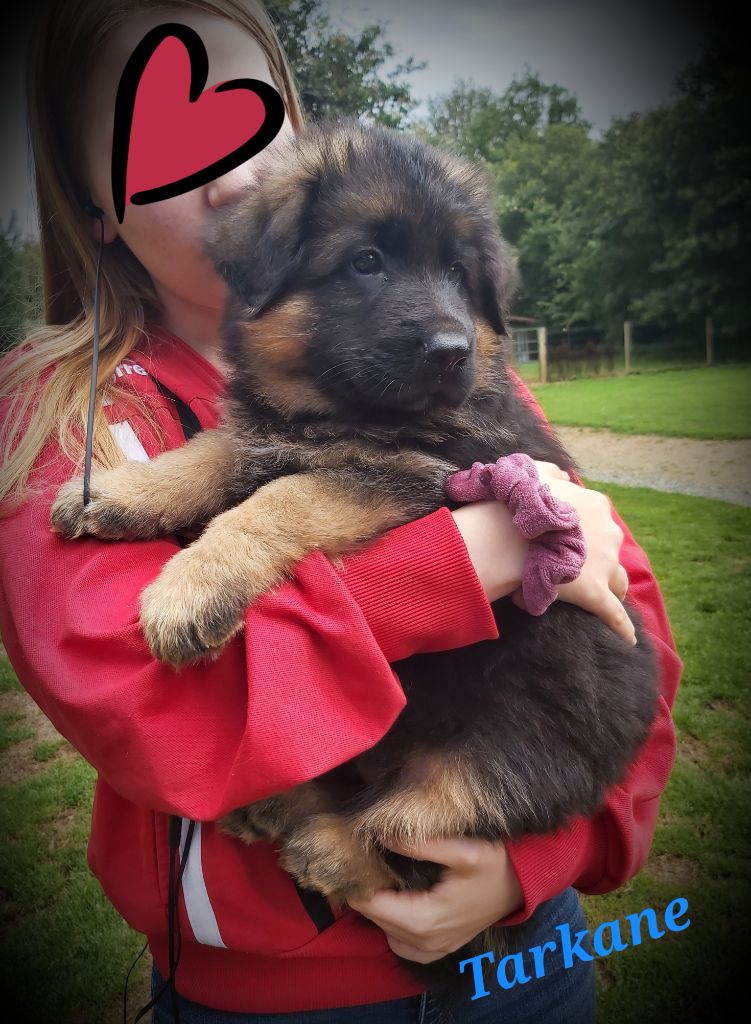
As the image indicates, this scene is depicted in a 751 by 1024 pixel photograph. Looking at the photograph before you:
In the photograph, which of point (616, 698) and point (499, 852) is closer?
point (499, 852)

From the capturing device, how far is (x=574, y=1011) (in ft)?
5.25

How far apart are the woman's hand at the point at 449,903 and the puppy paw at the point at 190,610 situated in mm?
661

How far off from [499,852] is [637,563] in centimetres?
93

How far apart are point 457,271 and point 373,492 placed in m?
0.72

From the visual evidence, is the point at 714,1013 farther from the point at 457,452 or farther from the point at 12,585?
the point at 12,585

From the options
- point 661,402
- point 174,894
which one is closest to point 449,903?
point 174,894

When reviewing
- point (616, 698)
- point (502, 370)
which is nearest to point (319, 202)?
point (502, 370)

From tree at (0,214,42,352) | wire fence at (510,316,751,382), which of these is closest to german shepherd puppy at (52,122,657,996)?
tree at (0,214,42,352)

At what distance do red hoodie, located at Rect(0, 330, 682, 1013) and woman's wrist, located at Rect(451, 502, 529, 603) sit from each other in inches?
3.9

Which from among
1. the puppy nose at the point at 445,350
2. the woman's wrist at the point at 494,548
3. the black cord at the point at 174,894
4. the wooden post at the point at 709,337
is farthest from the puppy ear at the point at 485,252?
the wooden post at the point at 709,337

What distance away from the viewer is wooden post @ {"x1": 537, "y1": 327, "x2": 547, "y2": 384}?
9.66 meters

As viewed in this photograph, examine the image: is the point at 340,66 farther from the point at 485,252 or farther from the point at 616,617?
the point at 616,617

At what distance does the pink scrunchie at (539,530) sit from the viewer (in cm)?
131

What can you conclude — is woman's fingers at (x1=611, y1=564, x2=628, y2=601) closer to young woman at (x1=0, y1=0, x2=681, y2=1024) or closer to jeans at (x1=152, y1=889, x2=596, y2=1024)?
young woman at (x1=0, y1=0, x2=681, y2=1024)
